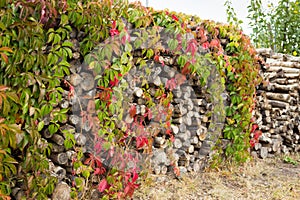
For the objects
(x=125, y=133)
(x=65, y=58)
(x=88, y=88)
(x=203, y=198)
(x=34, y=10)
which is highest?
(x=34, y=10)

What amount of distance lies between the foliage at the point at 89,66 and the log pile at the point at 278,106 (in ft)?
4.57

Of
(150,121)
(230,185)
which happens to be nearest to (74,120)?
(150,121)

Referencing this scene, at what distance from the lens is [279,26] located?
7953mm

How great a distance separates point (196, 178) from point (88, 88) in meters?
1.57

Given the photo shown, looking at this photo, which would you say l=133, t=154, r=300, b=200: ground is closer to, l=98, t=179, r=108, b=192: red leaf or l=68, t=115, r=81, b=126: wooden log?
l=98, t=179, r=108, b=192: red leaf

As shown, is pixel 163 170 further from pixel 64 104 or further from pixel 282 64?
pixel 282 64

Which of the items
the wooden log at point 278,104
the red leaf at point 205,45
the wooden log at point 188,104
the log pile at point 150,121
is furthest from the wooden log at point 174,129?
the wooden log at point 278,104

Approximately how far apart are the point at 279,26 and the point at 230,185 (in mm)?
5351

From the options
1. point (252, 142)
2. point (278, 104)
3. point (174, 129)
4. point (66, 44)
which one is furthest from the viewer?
point (278, 104)

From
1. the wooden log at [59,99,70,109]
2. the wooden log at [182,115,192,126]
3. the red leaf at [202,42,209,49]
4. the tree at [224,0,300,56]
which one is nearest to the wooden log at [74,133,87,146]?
the wooden log at [59,99,70,109]

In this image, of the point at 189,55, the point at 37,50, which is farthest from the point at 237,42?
the point at 37,50

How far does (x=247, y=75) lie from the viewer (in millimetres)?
4172

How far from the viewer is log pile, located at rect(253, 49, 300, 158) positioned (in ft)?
15.7

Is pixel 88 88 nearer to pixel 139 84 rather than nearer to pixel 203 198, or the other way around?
pixel 139 84
